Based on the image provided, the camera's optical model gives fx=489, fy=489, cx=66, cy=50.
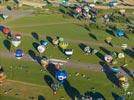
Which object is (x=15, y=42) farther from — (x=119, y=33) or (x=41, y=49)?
(x=119, y=33)

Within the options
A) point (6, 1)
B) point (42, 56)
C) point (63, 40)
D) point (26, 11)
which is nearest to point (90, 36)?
point (63, 40)

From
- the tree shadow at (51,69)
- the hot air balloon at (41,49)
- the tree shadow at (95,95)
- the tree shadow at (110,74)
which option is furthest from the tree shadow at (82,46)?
the tree shadow at (95,95)

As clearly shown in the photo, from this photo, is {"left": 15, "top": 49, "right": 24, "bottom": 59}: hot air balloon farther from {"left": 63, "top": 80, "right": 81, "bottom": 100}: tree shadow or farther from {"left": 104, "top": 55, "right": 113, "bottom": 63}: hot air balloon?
A: {"left": 104, "top": 55, "right": 113, "bottom": 63}: hot air balloon

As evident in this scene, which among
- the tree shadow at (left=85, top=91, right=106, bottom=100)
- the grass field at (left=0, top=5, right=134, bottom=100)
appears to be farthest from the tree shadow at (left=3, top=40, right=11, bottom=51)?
the tree shadow at (left=85, top=91, right=106, bottom=100)

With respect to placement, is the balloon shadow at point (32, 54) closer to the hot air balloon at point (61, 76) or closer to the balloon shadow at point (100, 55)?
the hot air balloon at point (61, 76)

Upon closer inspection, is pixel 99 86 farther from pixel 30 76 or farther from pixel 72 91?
pixel 30 76

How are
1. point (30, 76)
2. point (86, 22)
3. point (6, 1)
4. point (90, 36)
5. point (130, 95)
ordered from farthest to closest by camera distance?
point (6, 1)
point (86, 22)
point (90, 36)
point (30, 76)
point (130, 95)

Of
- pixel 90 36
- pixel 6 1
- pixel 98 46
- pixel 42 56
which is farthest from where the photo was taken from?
pixel 6 1
